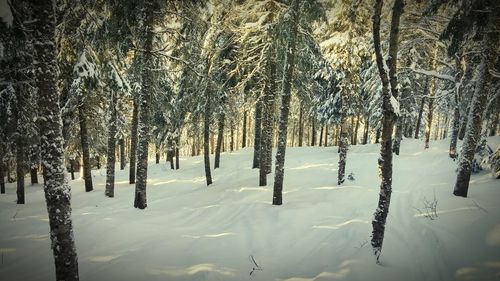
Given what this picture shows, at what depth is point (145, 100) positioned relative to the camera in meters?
11.7

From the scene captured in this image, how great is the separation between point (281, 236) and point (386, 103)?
5108 millimetres

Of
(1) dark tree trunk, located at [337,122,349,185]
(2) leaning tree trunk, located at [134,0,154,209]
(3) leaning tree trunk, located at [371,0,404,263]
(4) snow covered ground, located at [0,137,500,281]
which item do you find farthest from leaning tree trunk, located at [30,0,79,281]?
(1) dark tree trunk, located at [337,122,349,185]

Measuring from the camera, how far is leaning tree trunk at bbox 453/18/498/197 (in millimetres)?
9689

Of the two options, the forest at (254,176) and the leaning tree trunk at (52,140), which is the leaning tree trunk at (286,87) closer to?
the forest at (254,176)

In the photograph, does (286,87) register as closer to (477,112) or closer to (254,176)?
(477,112)

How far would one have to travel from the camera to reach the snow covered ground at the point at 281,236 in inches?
266

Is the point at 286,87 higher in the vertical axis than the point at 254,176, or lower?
higher

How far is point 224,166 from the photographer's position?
25672mm

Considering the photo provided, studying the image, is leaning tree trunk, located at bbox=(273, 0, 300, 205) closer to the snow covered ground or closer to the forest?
the forest

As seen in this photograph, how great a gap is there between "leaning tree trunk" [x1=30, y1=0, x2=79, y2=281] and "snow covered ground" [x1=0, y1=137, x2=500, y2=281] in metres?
1.49

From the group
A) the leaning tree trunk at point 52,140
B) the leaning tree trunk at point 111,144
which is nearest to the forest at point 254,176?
the leaning tree trunk at point 52,140

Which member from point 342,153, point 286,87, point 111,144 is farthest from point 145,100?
point 342,153

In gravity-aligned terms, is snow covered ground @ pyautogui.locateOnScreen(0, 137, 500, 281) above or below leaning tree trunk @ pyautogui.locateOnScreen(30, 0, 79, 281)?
below

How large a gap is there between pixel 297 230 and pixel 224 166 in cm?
1654
